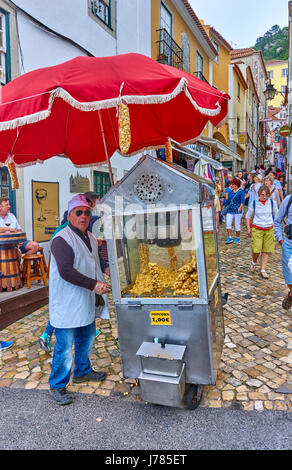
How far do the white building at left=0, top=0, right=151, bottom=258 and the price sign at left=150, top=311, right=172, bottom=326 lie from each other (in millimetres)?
4805

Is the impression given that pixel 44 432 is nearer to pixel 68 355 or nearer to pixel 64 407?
pixel 64 407

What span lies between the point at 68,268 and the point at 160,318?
34.6 inches

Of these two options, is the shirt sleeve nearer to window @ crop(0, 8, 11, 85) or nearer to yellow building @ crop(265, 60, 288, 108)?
window @ crop(0, 8, 11, 85)

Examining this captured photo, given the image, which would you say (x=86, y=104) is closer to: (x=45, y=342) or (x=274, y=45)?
(x=45, y=342)

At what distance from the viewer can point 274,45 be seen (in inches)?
2635

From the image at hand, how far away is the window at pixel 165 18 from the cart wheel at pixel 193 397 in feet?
43.6

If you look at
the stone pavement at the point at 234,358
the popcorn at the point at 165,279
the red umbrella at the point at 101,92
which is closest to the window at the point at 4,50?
the red umbrella at the point at 101,92

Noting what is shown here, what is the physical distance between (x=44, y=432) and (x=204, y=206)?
2.22m

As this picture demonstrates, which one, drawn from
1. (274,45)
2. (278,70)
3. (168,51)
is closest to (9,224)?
(168,51)

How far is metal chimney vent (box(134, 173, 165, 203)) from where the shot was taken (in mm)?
2672

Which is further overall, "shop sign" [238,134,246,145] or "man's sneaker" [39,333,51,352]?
"shop sign" [238,134,246,145]

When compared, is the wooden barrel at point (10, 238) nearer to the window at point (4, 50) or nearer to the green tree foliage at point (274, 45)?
the window at point (4, 50)

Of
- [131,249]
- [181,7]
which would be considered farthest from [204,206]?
[181,7]

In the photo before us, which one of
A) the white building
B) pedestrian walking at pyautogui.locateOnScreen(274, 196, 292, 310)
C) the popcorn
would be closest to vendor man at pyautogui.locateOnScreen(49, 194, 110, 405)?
the popcorn
